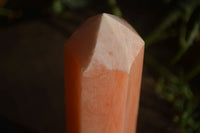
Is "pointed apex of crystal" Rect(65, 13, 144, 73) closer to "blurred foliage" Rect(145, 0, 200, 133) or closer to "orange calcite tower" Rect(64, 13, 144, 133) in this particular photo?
"orange calcite tower" Rect(64, 13, 144, 133)

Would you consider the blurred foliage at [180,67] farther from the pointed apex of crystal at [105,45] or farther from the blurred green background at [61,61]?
the pointed apex of crystal at [105,45]

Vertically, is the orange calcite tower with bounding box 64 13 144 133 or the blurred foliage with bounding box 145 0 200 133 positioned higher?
the orange calcite tower with bounding box 64 13 144 133

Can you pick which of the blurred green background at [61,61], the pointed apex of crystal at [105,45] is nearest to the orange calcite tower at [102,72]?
the pointed apex of crystal at [105,45]

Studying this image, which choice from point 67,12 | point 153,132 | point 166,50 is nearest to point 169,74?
point 166,50

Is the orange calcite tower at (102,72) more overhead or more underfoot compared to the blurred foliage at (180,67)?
more overhead

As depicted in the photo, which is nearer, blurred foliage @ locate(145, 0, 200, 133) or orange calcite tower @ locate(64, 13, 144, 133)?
orange calcite tower @ locate(64, 13, 144, 133)

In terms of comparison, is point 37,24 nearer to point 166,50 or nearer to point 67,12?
point 67,12

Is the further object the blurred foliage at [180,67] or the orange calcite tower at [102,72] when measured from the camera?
the blurred foliage at [180,67]

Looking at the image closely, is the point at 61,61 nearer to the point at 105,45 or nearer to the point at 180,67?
the point at 180,67

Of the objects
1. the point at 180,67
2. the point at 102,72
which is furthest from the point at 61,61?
the point at 102,72

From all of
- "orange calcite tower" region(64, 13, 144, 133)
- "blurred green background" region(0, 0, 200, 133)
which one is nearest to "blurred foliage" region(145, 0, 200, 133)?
"blurred green background" region(0, 0, 200, 133)
